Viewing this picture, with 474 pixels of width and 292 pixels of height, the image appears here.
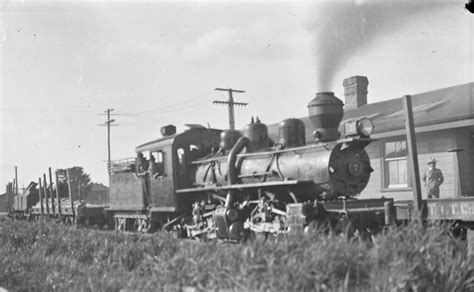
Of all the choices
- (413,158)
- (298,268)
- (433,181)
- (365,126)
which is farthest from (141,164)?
(298,268)

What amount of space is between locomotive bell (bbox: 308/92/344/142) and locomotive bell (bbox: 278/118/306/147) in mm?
854

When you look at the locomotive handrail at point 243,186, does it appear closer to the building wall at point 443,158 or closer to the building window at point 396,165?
the building wall at point 443,158

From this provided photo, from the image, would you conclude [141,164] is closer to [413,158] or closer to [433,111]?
[433,111]

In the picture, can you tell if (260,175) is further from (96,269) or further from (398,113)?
(398,113)

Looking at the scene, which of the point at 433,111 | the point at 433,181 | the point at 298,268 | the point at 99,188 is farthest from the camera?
the point at 99,188

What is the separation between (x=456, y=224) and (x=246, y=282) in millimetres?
4802

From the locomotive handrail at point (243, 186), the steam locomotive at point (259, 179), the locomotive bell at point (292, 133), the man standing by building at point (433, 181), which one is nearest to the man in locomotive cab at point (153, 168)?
Answer: the steam locomotive at point (259, 179)

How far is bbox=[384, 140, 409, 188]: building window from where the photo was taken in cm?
1645

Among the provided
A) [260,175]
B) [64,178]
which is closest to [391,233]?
[260,175]

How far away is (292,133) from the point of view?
39.3 ft

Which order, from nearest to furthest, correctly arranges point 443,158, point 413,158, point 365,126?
point 413,158
point 365,126
point 443,158

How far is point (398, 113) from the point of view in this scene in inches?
739

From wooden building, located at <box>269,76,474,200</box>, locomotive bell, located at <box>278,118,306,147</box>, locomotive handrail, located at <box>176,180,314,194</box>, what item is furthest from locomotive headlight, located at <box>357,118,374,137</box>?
wooden building, located at <box>269,76,474,200</box>

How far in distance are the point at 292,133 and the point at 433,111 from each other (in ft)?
22.3
